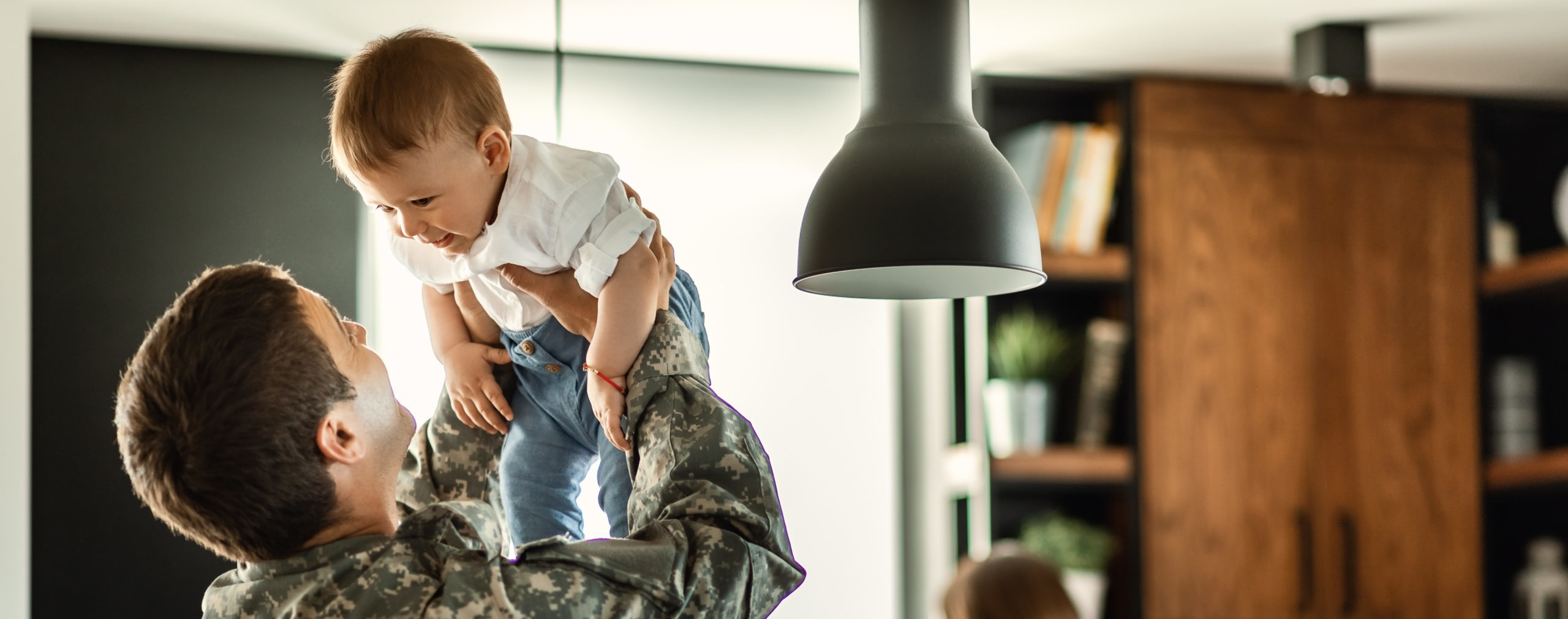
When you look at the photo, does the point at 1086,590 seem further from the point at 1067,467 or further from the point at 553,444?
the point at 553,444

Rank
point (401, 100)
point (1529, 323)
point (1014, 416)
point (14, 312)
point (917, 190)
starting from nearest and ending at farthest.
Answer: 1. point (401, 100)
2. point (917, 190)
3. point (14, 312)
4. point (1014, 416)
5. point (1529, 323)

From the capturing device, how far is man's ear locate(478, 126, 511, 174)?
3.94 ft

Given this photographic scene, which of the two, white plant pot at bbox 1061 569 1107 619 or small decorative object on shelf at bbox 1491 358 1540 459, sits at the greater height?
small decorative object on shelf at bbox 1491 358 1540 459

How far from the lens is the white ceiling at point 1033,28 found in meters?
2.60

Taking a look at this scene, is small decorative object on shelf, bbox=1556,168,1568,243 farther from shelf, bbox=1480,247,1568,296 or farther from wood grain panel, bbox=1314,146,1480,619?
wood grain panel, bbox=1314,146,1480,619

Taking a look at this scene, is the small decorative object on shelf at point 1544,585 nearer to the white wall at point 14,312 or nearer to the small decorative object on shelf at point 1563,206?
the small decorative object on shelf at point 1563,206

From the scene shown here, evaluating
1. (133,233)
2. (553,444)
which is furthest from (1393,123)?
(133,233)

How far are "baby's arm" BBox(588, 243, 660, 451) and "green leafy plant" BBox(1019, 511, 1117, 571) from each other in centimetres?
203

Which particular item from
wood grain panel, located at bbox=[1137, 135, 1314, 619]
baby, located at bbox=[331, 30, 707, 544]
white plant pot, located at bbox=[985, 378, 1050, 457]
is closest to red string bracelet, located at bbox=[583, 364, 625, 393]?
baby, located at bbox=[331, 30, 707, 544]

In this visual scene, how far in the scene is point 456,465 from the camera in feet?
4.52

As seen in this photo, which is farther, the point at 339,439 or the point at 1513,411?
the point at 1513,411

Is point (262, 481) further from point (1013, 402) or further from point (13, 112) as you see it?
point (1013, 402)

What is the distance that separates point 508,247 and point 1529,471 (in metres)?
2.94

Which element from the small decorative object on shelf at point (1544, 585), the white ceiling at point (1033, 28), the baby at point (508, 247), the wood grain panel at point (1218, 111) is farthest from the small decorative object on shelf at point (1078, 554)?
the baby at point (508, 247)
